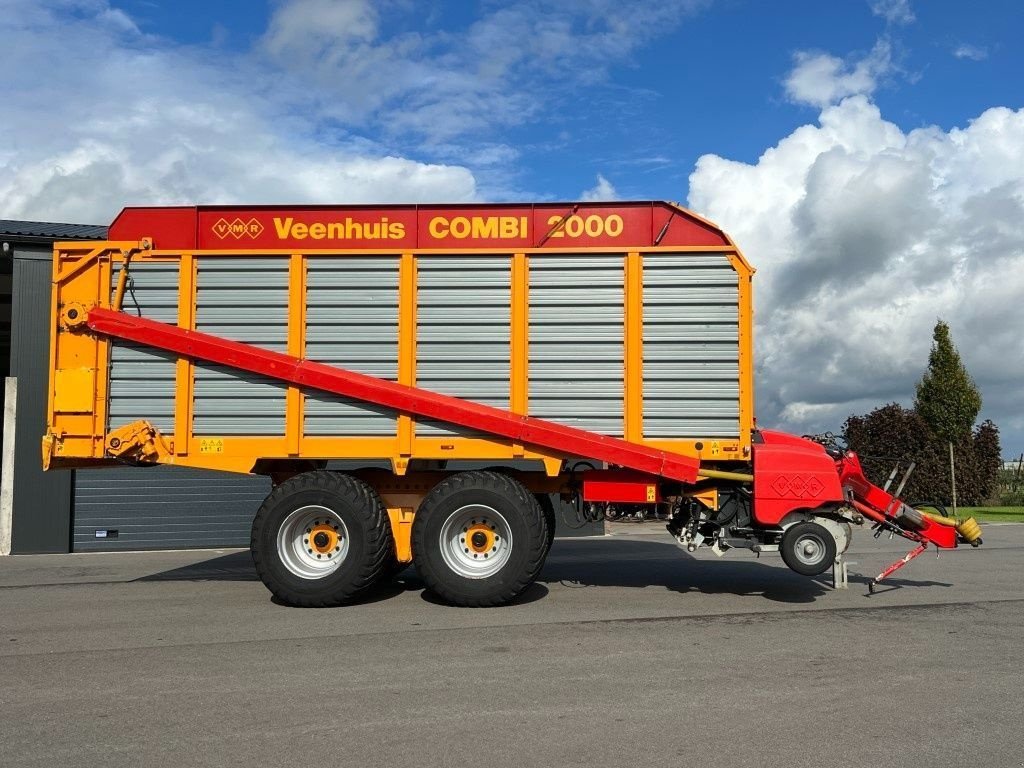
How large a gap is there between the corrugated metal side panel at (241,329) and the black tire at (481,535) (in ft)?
5.74

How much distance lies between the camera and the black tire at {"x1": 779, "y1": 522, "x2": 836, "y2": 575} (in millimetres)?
7914

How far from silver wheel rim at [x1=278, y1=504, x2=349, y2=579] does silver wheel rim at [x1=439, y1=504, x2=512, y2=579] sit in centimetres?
97

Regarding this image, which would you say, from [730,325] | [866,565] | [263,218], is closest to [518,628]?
[730,325]

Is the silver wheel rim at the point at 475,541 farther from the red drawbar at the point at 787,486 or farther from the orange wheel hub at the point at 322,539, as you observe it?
the red drawbar at the point at 787,486

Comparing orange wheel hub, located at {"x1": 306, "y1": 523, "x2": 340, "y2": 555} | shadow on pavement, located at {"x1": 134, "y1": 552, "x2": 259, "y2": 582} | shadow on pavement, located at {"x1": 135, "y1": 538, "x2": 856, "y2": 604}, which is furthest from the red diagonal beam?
shadow on pavement, located at {"x1": 134, "y1": 552, "x2": 259, "y2": 582}

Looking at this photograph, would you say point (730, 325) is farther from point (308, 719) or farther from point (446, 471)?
point (308, 719)

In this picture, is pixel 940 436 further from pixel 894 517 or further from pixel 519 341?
pixel 519 341

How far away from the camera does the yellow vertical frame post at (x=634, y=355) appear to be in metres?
7.96

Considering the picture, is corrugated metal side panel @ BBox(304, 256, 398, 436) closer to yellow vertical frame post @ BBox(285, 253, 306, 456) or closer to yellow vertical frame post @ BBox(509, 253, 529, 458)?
yellow vertical frame post @ BBox(285, 253, 306, 456)

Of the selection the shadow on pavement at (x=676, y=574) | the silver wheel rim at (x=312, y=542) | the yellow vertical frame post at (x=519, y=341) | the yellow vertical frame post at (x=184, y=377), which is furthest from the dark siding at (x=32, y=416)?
the yellow vertical frame post at (x=519, y=341)

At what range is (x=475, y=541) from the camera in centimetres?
788

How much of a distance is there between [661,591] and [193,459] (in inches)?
191

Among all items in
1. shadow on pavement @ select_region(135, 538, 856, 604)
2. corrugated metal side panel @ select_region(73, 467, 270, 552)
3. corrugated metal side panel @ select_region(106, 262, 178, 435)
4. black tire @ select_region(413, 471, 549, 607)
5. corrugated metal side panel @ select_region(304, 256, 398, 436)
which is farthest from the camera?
corrugated metal side panel @ select_region(73, 467, 270, 552)

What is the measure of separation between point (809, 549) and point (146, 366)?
21.6 ft
